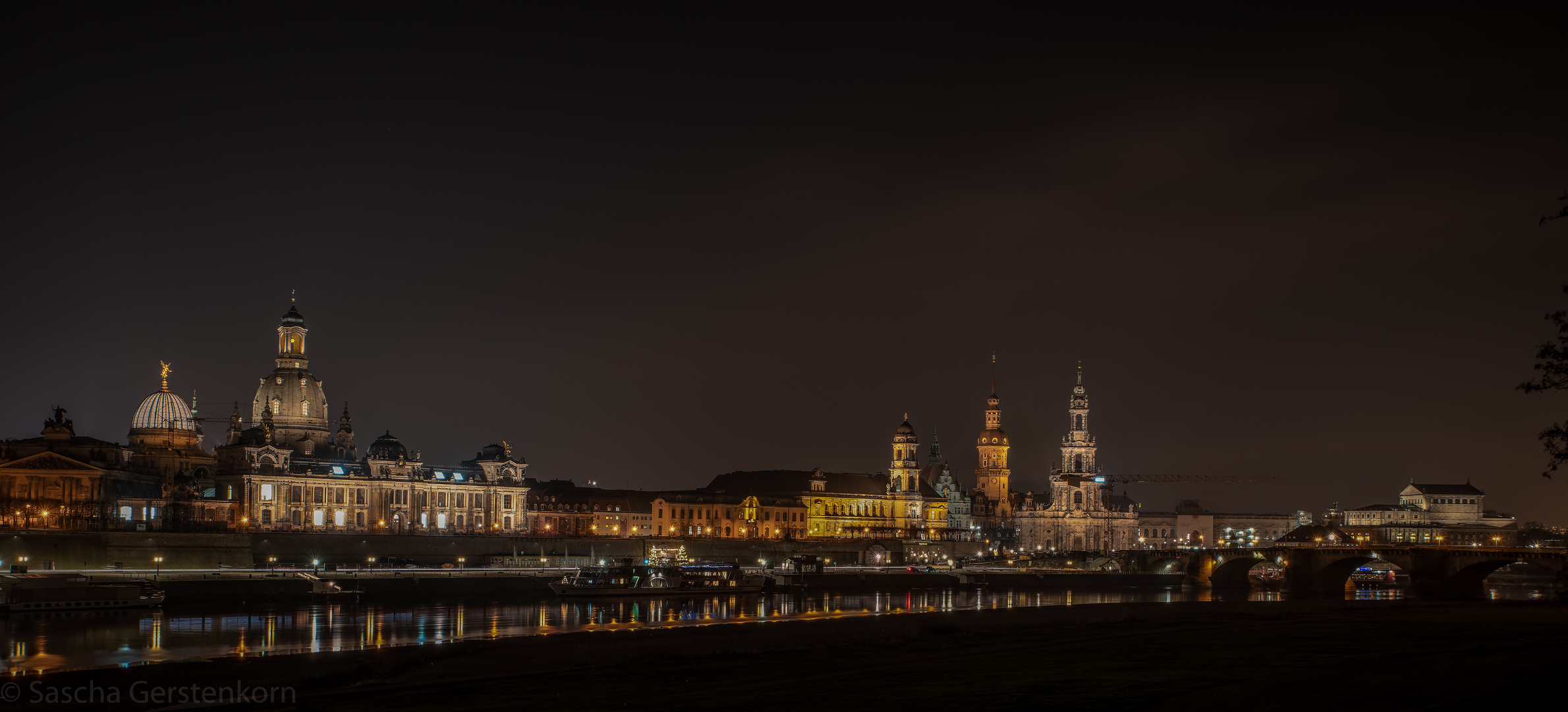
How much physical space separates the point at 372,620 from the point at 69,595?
17993 mm

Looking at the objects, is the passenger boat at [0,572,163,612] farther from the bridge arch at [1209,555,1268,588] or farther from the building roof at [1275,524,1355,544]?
the building roof at [1275,524,1355,544]

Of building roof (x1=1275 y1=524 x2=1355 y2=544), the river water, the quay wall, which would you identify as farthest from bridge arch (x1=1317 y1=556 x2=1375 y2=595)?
building roof (x1=1275 y1=524 x2=1355 y2=544)

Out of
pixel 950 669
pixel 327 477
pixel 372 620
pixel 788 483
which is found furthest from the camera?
pixel 788 483

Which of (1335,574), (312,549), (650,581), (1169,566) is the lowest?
(1169,566)

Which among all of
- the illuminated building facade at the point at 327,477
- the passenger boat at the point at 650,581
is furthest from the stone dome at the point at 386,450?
the passenger boat at the point at 650,581

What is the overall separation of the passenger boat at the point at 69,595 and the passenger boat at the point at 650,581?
2775cm

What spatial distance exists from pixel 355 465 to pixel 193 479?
15.1 meters

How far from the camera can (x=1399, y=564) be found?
107 meters

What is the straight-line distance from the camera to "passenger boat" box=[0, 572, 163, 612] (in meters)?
71.6

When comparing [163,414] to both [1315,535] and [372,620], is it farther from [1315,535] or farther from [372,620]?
[1315,535]

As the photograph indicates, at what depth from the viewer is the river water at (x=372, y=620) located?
5284 centimetres

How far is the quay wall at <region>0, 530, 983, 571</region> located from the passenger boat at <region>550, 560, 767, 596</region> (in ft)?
76.4

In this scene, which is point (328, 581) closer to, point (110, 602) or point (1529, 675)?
point (110, 602)

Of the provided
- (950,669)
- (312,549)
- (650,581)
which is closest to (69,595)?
(650,581)
